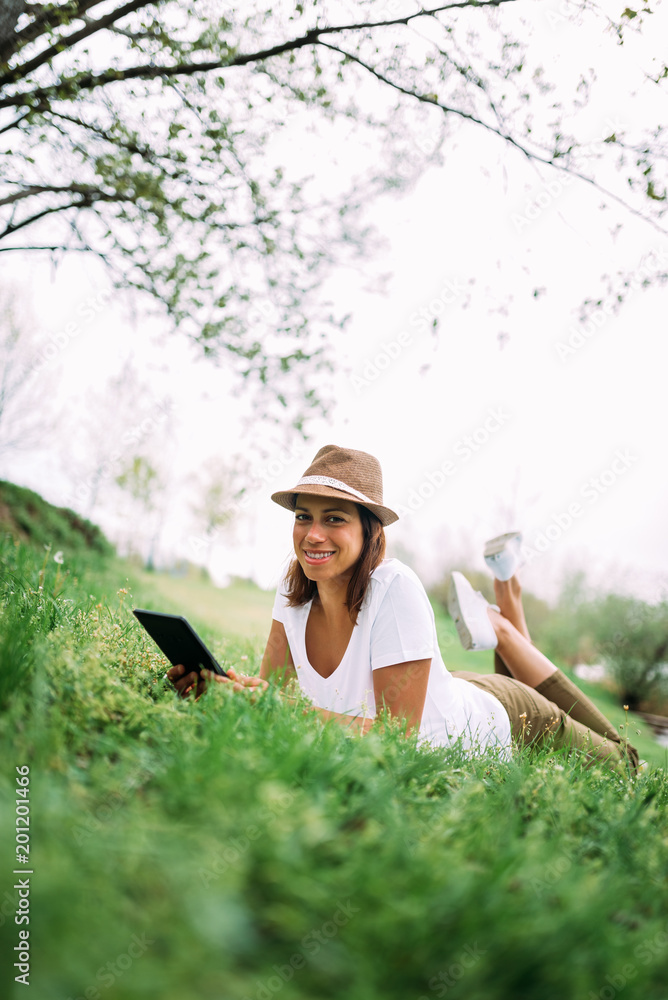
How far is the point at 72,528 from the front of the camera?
10461 mm

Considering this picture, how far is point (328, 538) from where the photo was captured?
322cm

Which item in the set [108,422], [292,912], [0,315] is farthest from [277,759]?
[108,422]

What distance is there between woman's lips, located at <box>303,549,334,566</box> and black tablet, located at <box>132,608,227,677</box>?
2.65ft

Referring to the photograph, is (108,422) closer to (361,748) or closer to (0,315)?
(0,315)

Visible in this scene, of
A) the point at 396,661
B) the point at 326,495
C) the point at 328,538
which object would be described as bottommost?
the point at 396,661

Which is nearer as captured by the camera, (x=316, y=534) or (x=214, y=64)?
(x=316, y=534)

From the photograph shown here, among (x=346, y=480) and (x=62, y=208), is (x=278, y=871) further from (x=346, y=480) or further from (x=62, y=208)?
(x=62, y=208)

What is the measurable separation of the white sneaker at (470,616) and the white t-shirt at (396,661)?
2.72 feet

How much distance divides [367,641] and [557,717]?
1582 mm

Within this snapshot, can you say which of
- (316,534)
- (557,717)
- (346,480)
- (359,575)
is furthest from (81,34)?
(557,717)

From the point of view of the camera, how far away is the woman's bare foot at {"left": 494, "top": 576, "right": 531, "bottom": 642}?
4.82m

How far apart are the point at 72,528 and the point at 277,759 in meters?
9.73

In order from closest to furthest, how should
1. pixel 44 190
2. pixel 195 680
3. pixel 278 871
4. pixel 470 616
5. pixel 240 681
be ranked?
pixel 278 871 → pixel 195 680 → pixel 240 681 → pixel 470 616 → pixel 44 190

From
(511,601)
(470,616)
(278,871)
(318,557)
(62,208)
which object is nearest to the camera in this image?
(278,871)
